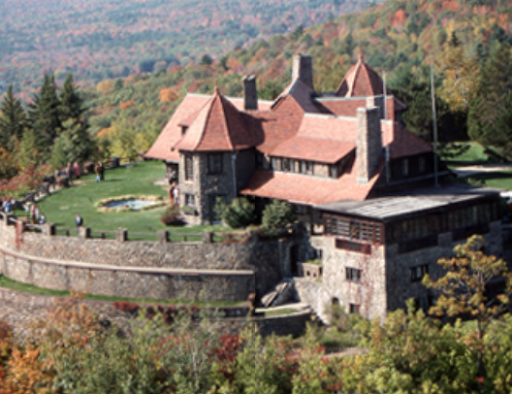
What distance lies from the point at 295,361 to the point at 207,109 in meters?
20.8

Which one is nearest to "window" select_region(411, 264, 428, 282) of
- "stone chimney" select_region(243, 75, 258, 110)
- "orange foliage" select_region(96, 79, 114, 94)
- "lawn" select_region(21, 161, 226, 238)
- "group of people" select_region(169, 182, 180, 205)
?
"lawn" select_region(21, 161, 226, 238)

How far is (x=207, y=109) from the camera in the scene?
194 ft

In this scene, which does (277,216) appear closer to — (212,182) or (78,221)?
(212,182)

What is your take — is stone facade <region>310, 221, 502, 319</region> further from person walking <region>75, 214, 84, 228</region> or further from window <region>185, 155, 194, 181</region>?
person walking <region>75, 214, 84, 228</region>

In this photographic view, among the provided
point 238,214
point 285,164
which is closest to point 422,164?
point 285,164

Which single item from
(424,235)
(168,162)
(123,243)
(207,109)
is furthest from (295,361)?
(168,162)

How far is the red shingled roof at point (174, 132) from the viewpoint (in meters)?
66.4

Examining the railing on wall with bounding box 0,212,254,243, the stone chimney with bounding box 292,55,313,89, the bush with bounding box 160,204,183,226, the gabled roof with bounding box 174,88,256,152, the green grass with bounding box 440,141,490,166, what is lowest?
the railing on wall with bounding box 0,212,254,243

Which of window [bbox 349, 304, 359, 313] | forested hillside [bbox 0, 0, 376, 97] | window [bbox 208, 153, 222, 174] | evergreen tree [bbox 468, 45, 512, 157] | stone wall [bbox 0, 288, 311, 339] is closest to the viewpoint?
window [bbox 349, 304, 359, 313]

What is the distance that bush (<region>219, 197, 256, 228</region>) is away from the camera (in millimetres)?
56094

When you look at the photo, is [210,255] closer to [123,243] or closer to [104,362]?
[123,243]

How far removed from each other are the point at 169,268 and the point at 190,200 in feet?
20.6

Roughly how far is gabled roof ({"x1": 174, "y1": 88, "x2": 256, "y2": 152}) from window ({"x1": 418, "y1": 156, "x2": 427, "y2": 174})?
10.5 metres

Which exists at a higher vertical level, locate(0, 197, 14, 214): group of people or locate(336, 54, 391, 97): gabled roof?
locate(336, 54, 391, 97): gabled roof
